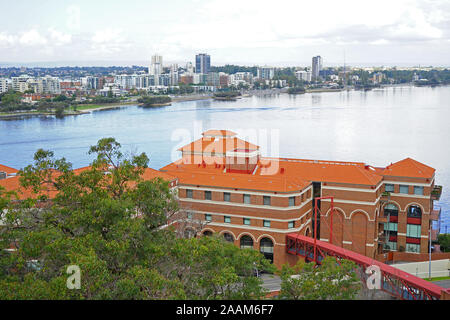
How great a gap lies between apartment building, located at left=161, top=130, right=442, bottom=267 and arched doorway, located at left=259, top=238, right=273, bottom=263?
0.09ft

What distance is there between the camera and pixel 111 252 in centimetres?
649

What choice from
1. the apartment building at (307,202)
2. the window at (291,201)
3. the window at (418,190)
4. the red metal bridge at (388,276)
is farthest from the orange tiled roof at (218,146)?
the window at (418,190)

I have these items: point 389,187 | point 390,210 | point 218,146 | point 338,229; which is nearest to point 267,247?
point 338,229

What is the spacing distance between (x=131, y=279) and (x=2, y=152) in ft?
102

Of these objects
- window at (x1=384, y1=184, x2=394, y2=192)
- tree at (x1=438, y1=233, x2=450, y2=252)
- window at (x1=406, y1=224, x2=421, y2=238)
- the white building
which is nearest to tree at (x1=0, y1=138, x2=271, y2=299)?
window at (x1=384, y1=184, x2=394, y2=192)

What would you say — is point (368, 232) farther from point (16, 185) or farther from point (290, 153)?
point (290, 153)

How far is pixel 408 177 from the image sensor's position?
14781 mm

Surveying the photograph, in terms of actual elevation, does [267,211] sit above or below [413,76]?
below

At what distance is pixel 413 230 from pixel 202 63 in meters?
128

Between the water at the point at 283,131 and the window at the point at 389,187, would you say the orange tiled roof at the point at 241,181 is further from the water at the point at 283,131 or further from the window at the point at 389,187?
the water at the point at 283,131

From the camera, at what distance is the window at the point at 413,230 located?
15031 mm

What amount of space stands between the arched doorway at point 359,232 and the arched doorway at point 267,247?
8.32 ft

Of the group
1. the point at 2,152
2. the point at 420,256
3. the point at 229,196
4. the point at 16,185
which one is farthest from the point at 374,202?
the point at 2,152
